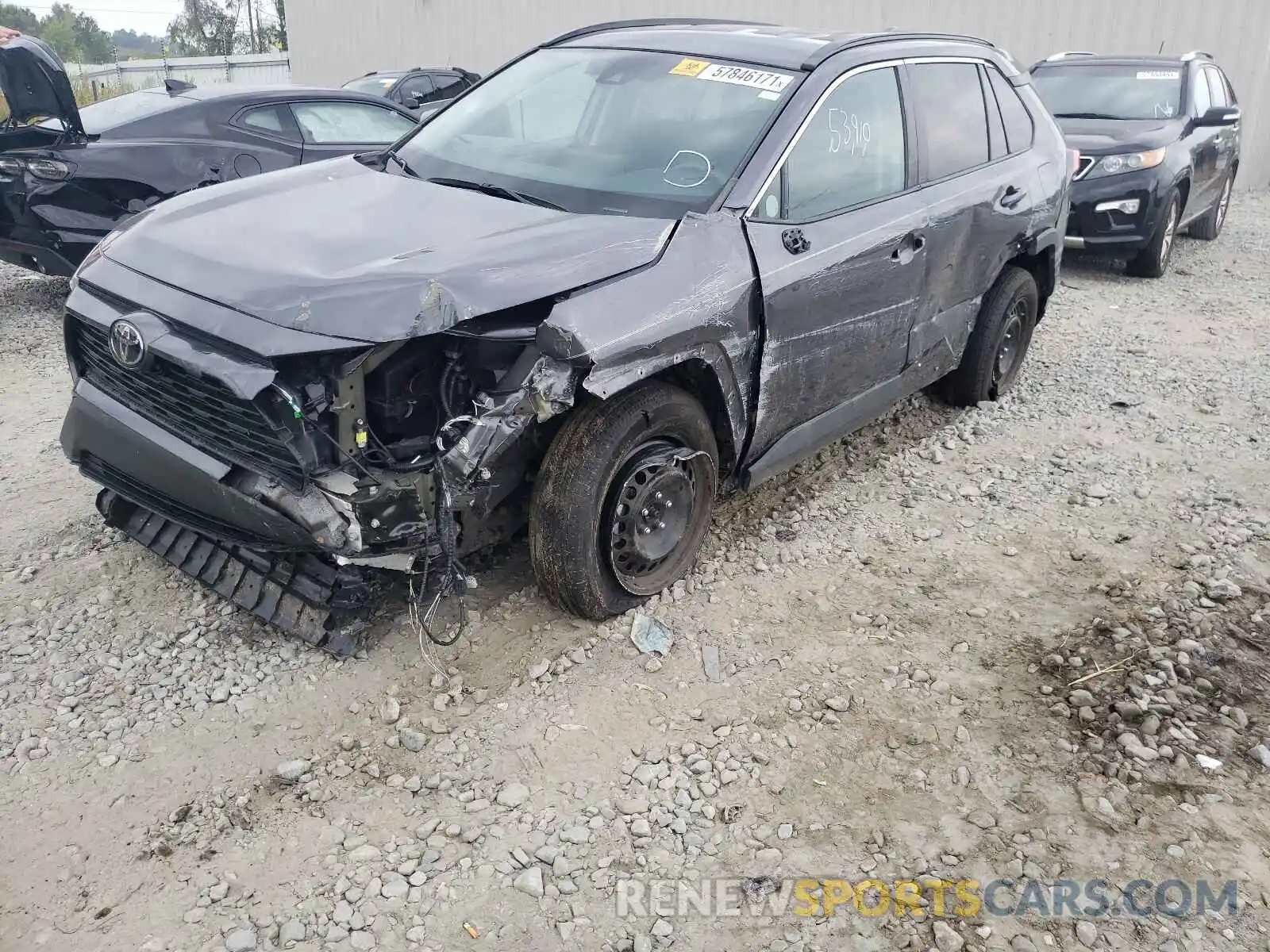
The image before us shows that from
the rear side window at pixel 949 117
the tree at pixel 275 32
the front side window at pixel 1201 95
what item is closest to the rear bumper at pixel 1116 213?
the front side window at pixel 1201 95

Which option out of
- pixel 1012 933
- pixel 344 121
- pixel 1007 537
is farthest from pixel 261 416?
pixel 344 121

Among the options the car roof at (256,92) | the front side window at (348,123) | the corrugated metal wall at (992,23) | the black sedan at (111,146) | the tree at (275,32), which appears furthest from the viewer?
the tree at (275,32)

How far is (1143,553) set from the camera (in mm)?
4051

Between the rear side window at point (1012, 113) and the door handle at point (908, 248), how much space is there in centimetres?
126

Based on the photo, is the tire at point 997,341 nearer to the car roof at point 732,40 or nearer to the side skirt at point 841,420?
the side skirt at point 841,420

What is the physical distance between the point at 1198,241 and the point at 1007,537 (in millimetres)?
8159

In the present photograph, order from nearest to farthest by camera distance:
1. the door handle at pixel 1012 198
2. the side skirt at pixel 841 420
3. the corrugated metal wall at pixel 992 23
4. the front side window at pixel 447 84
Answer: the side skirt at pixel 841 420 < the door handle at pixel 1012 198 < the front side window at pixel 447 84 < the corrugated metal wall at pixel 992 23

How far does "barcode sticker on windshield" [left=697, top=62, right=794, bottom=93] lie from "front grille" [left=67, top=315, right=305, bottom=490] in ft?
7.14

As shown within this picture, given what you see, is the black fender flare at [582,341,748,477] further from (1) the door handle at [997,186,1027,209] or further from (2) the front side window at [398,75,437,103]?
(2) the front side window at [398,75,437,103]

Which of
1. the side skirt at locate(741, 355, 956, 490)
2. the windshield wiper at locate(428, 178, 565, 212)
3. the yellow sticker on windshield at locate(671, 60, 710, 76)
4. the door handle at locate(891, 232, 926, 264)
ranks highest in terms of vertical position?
the yellow sticker on windshield at locate(671, 60, 710, 76)

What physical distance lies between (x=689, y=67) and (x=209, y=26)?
53554mm

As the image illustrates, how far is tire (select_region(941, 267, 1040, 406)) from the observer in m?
5.16

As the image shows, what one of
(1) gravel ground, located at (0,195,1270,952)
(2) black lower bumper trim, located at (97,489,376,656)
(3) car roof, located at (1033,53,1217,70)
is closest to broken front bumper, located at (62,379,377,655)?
(2) black lower bumper trim, located at (97,489,376,656)

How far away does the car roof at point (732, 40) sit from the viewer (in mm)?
3811
